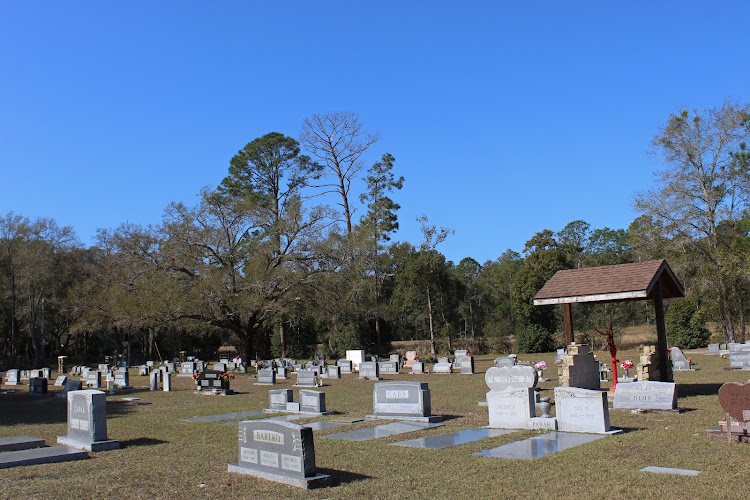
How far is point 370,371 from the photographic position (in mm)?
25969

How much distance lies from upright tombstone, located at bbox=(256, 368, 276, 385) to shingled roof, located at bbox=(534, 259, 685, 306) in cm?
1229

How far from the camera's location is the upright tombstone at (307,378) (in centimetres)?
2255

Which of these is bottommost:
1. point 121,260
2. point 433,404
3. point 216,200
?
point 433,404

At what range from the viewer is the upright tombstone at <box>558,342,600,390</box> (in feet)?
46.6

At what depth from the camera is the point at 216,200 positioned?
3584 centimetres

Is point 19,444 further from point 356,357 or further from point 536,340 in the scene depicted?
point 536,340

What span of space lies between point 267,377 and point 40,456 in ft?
52.0

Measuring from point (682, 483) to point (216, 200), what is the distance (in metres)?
32.2

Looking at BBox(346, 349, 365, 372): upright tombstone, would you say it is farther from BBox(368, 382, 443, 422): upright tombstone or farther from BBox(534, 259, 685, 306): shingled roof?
BBox(368, 382, 443, 422): upright tombstone

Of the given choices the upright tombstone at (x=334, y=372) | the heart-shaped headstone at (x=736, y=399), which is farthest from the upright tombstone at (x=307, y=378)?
the heart-shaped headstone at (x=736, y=399)

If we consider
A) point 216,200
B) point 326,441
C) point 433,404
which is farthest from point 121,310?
point 326,441

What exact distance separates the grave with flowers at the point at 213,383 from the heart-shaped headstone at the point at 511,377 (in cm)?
1044

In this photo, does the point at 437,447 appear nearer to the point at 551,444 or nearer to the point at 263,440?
the point at 551,444

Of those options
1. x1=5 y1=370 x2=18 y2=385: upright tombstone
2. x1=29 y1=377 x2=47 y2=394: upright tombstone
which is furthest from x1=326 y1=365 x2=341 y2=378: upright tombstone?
x1=5 y1=370 x2=18 y2=385: upright tombstone
